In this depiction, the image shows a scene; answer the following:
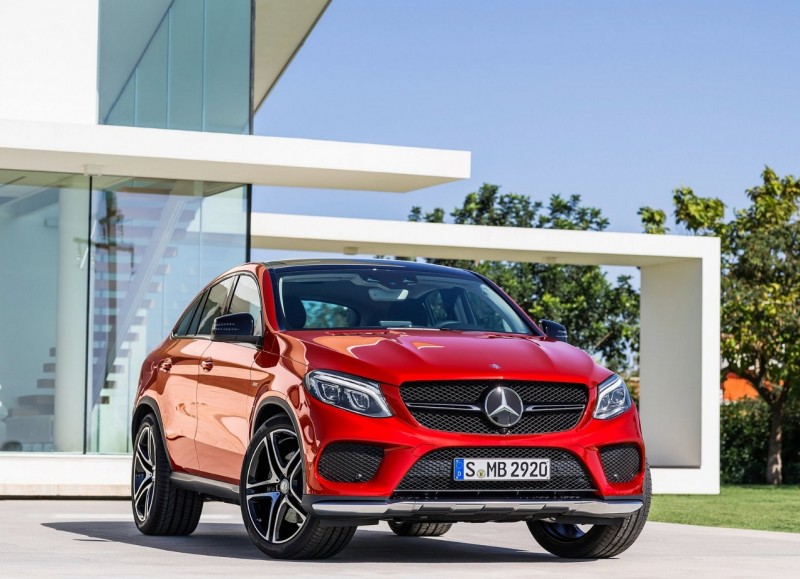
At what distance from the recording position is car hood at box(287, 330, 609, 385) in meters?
7.78

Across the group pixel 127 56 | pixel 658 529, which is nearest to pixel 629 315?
pixel 127 56

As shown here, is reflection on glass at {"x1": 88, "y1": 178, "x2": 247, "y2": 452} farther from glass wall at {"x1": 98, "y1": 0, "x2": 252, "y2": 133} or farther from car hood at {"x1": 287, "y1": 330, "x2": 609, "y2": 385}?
car hood at {"x1": 287, "y1": 330, "x2": 609, "y2": 385}

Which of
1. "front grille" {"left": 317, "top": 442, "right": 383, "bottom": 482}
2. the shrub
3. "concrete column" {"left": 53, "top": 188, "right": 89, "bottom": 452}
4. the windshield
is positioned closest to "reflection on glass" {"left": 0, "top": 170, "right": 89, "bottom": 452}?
"concrete column" {"left": 53, "top": 188, "right": 89, "bottom": 452}

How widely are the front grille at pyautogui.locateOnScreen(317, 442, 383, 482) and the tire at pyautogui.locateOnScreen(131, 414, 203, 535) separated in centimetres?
259

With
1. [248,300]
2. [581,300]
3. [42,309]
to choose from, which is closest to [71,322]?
[42,309]

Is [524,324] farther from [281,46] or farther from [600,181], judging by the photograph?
[600,181]

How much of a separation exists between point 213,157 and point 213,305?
22.9ft

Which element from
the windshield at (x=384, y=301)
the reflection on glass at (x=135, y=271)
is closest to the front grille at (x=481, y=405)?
the windshield at (x=384, y=301)

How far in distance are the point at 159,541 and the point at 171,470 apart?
18.9 inches

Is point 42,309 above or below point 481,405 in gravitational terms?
above

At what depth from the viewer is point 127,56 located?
61.5 feet

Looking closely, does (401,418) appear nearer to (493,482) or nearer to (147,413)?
(493,482)

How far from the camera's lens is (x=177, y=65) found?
18.9 m

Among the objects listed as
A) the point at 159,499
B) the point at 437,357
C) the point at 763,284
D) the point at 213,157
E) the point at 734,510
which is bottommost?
the point at 734,510
